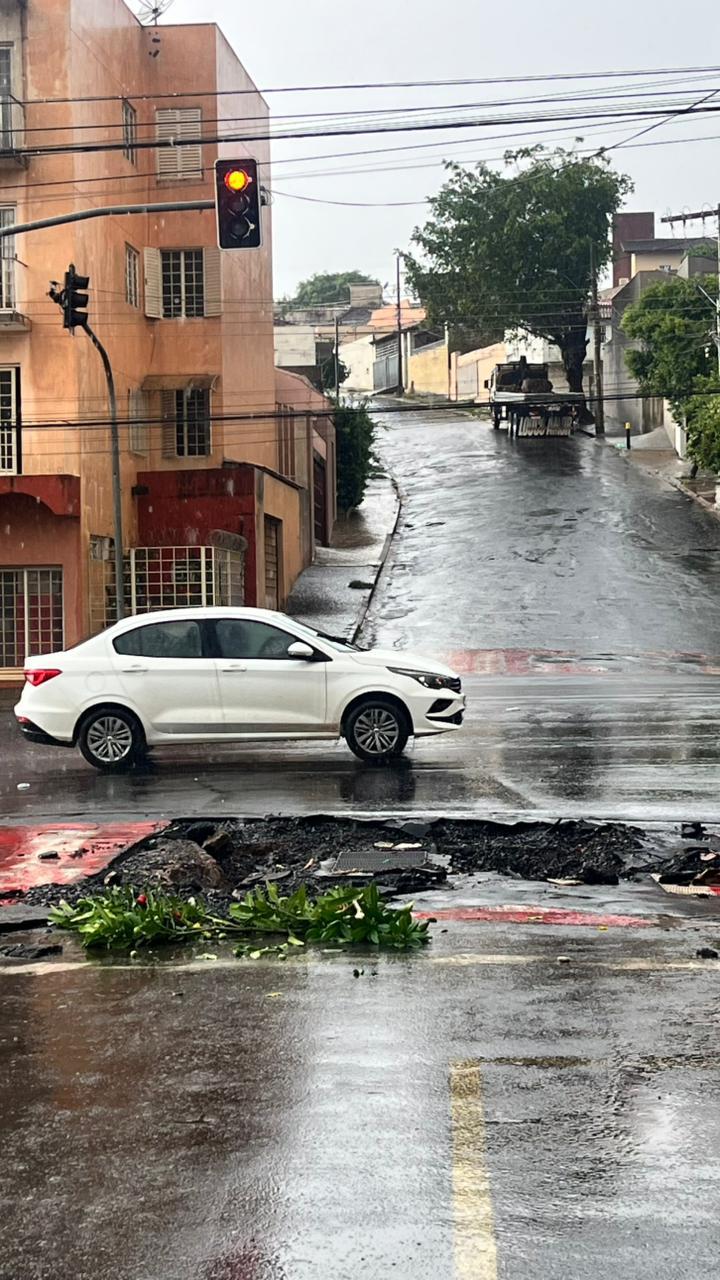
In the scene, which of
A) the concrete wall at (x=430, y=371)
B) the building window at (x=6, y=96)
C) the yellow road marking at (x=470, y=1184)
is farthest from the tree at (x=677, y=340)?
the yellow road marking at (x=470, y=1184)

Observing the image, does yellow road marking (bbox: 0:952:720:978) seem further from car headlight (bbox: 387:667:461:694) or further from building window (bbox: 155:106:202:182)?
building window (bbox: 155:106:202:182)

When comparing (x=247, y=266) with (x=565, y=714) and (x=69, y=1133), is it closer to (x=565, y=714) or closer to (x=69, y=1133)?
(x=565, y=714)

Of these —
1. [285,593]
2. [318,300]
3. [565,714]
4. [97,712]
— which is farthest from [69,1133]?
[318,300]

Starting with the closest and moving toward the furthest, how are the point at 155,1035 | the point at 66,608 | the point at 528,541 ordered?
the point at 155,1035
the point at 66,608
the point at 528,541

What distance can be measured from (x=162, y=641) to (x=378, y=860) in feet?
19.1

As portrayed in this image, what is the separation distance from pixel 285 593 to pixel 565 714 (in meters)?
19.8

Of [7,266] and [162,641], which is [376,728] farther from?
[7,266]

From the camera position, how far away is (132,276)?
109ft

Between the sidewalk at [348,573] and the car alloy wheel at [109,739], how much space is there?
1738 centimetres

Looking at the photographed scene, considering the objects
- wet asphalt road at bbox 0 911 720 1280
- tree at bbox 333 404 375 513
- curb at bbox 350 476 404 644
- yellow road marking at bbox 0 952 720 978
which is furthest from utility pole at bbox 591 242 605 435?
wet asphalt road at bbox 0 911 720 1280

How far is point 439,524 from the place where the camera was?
48.1 m

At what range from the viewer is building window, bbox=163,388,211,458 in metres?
34.1

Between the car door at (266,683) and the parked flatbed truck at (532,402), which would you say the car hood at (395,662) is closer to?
the car door at (266,683)

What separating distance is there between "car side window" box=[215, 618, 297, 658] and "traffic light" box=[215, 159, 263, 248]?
4512mm
